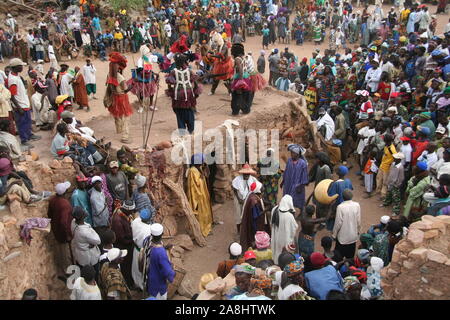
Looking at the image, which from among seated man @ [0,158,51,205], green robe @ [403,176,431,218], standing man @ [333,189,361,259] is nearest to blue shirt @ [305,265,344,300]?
standing man @ [333,189,361,259]

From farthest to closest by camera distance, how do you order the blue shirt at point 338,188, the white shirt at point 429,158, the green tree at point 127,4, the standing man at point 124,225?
the green tree at point 127,4 → the white shirt at point 429,158 → the blue shirt at point 338,188 → the standing man at point 124,225

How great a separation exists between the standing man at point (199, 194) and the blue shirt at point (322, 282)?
398cm

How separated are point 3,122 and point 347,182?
5.53m

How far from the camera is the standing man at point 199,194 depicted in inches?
354

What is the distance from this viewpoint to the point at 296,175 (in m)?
8.68

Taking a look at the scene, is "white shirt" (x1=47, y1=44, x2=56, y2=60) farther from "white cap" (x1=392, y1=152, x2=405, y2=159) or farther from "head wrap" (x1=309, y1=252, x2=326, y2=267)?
"head wrap" (x1=309, y1=252, x2=326, y2=267)

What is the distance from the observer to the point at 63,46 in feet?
57.7

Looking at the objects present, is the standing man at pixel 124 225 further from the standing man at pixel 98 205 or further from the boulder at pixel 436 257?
the boulder at pixel 436 257

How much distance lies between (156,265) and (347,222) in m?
3.02

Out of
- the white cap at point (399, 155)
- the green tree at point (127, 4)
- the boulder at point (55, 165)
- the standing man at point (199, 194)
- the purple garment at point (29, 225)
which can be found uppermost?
the green tree at point (127, 4)

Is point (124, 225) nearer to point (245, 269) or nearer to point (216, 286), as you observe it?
point (216, 286)

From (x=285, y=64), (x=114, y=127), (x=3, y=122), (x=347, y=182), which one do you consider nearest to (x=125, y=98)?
(x=114, y=127)

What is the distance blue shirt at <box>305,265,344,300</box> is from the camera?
527cm

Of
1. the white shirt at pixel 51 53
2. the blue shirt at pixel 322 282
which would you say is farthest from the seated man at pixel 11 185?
the white shirt at pixel 51 53
